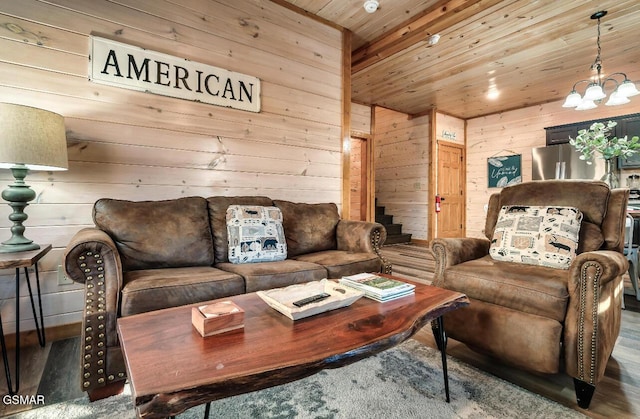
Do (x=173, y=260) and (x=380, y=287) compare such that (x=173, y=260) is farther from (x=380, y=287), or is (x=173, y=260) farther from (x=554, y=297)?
(x=554, y=297)

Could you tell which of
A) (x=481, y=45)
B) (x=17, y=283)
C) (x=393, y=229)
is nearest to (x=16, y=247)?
(x=17, y=283)

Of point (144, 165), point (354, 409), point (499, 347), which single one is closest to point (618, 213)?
point (499, 347)

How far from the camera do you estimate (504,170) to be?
607 centimetres

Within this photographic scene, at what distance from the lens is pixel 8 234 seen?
1956 mm

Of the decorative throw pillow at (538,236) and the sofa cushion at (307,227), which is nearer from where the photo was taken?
the decorative throw pillow at (538,236)

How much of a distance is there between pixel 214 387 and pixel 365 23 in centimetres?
363

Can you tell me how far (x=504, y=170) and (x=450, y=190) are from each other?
1.01 meters

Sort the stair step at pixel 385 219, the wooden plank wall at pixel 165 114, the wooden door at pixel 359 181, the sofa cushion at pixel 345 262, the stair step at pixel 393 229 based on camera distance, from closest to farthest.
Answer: the wooden plank wall at pixel 165 114, the sofa cushion at pixel 345 262, the wooden door at pixel 359 181, the stair step at pixel 393 229, the stair step at pixel 385 219

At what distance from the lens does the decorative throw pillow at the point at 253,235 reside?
2.20 m

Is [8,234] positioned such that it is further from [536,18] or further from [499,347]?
[536,18]

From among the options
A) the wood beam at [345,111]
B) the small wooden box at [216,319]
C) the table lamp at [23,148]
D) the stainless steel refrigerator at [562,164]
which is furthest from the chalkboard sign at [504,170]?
the table lamp at [23,148]

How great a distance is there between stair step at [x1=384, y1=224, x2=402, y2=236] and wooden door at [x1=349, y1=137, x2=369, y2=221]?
65 cm

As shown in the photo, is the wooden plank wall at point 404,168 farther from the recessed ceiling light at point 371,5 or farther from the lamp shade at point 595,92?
the lamp shade at point 595,92

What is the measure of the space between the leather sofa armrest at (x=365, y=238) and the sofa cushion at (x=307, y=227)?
0.46 ft
